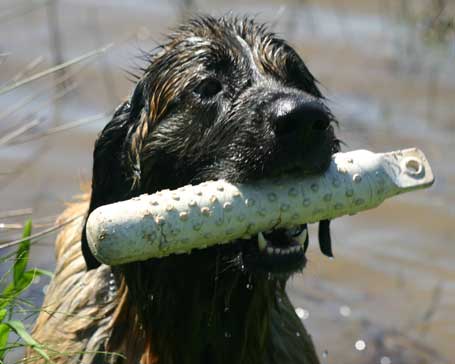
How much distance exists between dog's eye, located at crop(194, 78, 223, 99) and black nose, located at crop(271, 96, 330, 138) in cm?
48

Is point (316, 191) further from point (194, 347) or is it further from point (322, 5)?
point (322, 5)

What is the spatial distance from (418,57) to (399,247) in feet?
9.34

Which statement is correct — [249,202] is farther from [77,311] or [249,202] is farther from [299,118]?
[77,311]

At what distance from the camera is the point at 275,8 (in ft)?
37.0

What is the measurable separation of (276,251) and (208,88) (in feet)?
2.47

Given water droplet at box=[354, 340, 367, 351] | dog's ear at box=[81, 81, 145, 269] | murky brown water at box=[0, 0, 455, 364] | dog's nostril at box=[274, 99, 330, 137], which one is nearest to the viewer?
dog's nostril at box=[274, 99, 330, 137]

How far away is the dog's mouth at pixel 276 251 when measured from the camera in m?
4.14

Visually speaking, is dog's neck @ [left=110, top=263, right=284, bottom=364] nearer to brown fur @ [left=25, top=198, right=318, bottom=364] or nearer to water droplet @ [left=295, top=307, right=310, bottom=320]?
brown fur @ [left=25, top=198, right=318, bottom=364]

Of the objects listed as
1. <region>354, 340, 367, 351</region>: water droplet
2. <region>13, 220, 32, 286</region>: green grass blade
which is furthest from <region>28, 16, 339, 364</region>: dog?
<region>354, 340, 367, 351</region>: water droplet

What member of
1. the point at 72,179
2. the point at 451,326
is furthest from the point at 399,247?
the point at 72,179

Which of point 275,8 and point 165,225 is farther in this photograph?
point 275,8

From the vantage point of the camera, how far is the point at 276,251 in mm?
4180

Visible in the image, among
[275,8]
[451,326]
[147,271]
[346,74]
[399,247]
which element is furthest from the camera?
[275,8]

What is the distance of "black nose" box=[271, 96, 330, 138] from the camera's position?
4.02 meters
